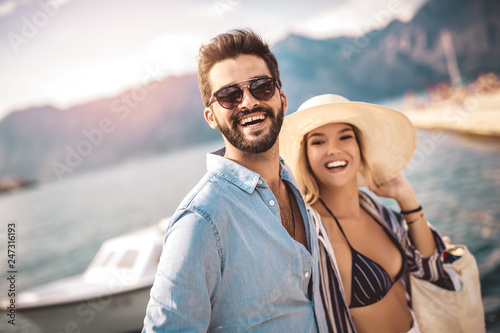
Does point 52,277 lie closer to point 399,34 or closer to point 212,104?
point 212,104

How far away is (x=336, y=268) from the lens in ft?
7.00

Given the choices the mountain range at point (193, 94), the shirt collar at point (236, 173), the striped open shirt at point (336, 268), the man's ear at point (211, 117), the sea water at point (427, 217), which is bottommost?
the sea water at point (427, 217)

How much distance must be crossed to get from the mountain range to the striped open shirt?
128171 millimetres

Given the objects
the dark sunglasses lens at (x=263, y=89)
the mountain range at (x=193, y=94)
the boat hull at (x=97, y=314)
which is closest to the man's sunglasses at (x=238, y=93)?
the dark sunglasses lens at (x=263, y=89)

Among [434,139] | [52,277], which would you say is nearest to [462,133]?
[434,139]

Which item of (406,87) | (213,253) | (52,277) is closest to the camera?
(213,253)

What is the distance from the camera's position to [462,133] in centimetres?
2595

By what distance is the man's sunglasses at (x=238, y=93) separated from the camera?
1.93 metres

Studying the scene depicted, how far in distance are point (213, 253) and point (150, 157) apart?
506ft

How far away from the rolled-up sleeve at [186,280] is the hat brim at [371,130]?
1.40 metres

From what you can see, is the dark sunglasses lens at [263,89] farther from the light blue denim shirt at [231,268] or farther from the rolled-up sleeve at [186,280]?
the rolled-up sleeve at [186,280]

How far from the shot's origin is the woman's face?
2.53m

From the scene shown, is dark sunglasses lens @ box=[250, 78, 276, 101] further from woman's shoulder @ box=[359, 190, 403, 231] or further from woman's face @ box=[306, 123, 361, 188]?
woman's shoulder @ box=[359, 190, 403, 231]

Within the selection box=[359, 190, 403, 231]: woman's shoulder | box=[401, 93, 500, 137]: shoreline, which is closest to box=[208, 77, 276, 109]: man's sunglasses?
box=[359, 190, 403, 231]: woman's shoulder
